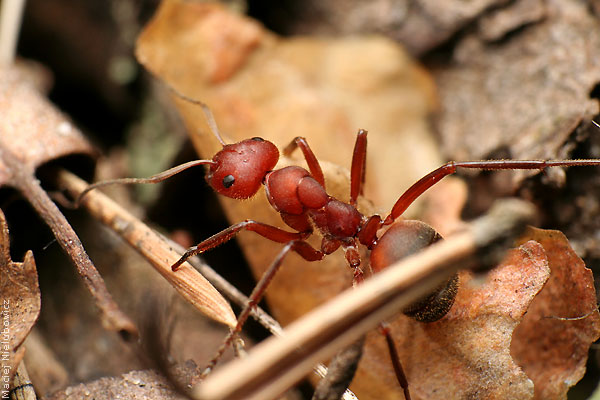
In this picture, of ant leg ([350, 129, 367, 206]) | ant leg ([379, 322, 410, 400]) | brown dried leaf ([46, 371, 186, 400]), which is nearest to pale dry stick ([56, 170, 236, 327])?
brown dried leaf ([46, 371, 186, 400])

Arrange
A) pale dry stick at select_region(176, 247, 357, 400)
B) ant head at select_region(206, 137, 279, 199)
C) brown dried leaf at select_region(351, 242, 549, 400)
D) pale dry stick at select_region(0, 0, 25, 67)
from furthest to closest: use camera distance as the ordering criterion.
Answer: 1. pale dry stick at select_region(0, 0, 25, 67)
2. ant head at select_region(206, 137, 279, 199)
3. pale dry stick at select_region(176, 247, 357, 400)
4. brown dried leaf at select_region(351, 242, 549, 400)

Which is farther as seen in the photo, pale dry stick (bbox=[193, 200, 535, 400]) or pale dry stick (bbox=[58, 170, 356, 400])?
pale dry stick (bbox=[58, 170, 356, 400])

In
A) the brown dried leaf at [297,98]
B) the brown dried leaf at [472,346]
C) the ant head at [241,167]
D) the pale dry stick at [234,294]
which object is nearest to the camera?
the brown dried leaf at [472,346]

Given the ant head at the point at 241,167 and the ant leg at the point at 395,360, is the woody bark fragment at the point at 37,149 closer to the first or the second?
the ant head at the point at 241,167

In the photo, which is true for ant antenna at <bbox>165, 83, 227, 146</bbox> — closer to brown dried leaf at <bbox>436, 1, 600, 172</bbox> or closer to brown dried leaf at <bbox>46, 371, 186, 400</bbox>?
brown dried leaf at <bbox>46, 371, 186, 400</bbox>

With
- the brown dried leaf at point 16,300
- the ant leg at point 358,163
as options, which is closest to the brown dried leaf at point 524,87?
the ant leg at point 358,163

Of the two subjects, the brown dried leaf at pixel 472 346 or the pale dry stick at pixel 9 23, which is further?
the pale dry stick at pixel 9 23

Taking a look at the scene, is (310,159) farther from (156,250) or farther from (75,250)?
(75,250)

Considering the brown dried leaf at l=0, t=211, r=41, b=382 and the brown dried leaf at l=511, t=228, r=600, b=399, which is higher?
the brown dried leaf at l=511, t=228, r=600, b=399
